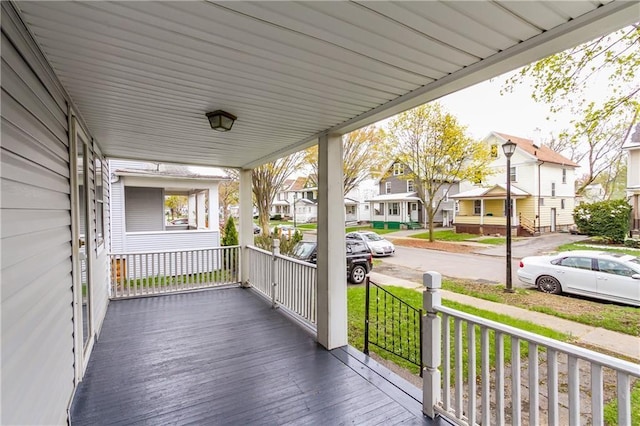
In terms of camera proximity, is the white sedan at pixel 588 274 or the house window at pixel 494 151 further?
the house window at pixel 494 151

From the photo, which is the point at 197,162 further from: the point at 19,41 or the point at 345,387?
the point at 345,387

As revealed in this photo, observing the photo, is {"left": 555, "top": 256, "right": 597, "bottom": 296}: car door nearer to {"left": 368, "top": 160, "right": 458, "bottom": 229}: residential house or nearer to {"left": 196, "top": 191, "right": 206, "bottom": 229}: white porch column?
{"left": 196, "top": 191, "right": 206, "bottom": 229}: white porch column

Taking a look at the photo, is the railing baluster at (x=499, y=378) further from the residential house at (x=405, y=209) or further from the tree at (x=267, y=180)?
the residential house at (x=405, y=209)

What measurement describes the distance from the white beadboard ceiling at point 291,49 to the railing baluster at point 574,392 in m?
1.64

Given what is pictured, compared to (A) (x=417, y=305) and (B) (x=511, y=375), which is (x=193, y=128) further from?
(A) (x=417, y=305)

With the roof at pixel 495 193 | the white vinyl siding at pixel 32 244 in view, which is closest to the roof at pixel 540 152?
the roof at pixel 495 193

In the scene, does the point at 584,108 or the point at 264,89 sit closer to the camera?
the point at 264,89

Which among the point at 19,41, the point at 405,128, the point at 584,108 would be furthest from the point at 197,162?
the point at 405,128

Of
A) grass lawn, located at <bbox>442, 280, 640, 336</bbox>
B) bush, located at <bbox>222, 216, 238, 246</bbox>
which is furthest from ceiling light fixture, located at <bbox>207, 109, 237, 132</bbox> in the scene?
bush, located at <bbox>222, 216, 238, 246</bbox>

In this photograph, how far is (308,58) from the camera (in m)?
1.82

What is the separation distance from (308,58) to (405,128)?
1108 centimetres

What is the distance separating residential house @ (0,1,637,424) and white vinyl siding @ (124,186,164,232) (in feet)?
17.2

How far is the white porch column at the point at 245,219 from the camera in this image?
6023mm

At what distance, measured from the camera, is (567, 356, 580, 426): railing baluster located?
4.71 ft
